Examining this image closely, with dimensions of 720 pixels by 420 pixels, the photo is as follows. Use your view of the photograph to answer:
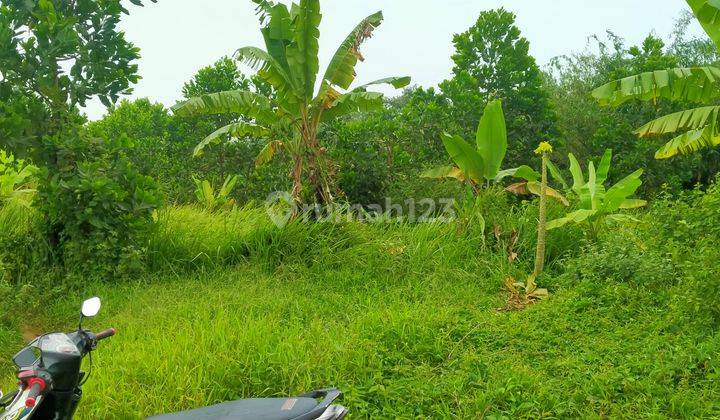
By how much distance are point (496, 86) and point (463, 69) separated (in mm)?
783

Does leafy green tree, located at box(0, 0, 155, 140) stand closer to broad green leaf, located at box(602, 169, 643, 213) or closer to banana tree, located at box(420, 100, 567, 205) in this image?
banana tree, located at box(420, 100, 567, 205)

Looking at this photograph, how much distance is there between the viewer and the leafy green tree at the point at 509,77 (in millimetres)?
13383

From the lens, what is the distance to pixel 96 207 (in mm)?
6852

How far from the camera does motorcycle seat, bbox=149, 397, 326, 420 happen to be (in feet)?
7.84

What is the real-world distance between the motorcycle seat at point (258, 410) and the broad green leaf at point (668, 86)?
613 centimetres

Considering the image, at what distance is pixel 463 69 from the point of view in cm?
1387

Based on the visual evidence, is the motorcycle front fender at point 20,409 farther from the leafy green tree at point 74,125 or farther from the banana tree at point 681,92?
the banana tree at point 681,92

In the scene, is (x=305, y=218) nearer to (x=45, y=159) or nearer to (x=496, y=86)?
(x=45, y=159)

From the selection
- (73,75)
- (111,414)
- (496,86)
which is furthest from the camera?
(496,86)

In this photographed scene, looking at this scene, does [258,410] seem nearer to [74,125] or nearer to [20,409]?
[20,409]

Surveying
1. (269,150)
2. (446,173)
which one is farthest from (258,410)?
(446,173)

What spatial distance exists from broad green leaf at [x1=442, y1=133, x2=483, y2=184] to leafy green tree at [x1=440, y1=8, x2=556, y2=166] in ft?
15.3

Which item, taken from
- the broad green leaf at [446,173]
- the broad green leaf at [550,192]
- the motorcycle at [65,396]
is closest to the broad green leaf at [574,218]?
the broad green leaf at [550,192]

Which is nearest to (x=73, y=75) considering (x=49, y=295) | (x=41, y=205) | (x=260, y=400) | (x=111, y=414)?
(x=41, y=205)
